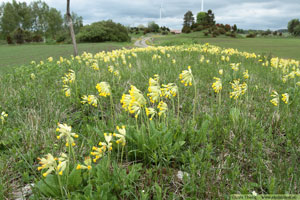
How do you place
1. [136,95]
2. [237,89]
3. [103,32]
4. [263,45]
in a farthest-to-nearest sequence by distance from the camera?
1. [103,32]
2. [263,45]
3. [237,89]
4. [136,95]

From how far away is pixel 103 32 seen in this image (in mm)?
41781

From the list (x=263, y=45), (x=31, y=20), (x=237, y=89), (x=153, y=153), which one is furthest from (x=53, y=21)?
(x=153, y=153)

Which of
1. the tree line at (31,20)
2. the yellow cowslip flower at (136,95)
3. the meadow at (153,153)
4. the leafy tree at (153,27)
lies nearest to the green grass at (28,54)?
the meadow at (153,153)

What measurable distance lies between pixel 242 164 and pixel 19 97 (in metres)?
4.17

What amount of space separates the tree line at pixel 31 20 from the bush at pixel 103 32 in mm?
13929

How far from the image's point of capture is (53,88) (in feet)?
16.0

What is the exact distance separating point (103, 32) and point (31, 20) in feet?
136

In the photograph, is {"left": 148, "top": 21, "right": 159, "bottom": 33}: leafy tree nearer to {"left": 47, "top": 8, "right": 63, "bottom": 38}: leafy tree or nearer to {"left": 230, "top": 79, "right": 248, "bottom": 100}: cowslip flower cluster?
{"left": 47, "top": 8, "right": 63, "bottom": 38}: leafy tree

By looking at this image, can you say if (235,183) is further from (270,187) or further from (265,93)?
(265,93)

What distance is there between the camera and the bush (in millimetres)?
41406

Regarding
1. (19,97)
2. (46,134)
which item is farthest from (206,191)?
(19,97)

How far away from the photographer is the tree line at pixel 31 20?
59812 mm

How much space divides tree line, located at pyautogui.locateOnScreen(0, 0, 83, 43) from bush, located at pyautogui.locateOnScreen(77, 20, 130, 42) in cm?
1393

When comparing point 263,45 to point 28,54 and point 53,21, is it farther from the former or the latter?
point 53,21
